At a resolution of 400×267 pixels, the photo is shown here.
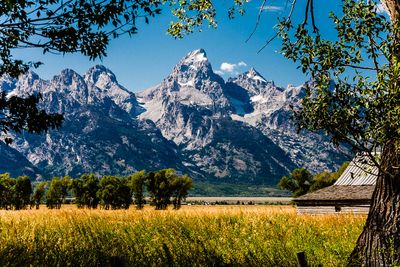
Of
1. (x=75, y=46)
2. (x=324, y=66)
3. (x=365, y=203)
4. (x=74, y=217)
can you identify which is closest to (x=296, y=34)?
(x=324, y=66)

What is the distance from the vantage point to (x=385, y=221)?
7.41 m

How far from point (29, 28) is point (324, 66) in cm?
555

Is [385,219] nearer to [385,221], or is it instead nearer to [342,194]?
[385,221]

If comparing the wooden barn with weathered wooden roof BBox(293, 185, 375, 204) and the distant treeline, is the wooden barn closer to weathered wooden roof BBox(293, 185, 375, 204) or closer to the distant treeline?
weathered wooden roof BBox(293, 185, 375, 204)

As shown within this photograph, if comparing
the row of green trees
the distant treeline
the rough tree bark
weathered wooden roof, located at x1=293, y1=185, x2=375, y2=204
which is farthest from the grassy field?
the distant treeline

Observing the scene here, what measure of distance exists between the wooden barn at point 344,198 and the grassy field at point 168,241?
21.6 metres

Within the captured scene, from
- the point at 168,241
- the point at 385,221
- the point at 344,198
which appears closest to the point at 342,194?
the point at 344,198

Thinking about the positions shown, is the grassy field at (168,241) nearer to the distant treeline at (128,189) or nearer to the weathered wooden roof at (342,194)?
the weathered wooden roof at (342,194)

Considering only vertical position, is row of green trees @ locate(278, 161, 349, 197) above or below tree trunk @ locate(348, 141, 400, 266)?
above

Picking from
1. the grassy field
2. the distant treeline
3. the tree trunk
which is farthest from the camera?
the distant treeline

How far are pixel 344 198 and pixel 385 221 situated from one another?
29.4 meters

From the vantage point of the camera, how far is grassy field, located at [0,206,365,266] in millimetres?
9445

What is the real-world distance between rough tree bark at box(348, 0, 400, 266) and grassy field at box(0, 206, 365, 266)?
6.32 ft

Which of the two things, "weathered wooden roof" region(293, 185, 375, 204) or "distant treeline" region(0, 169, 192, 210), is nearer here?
"weathered wooden roof" region(293, 185, 375, 204)
